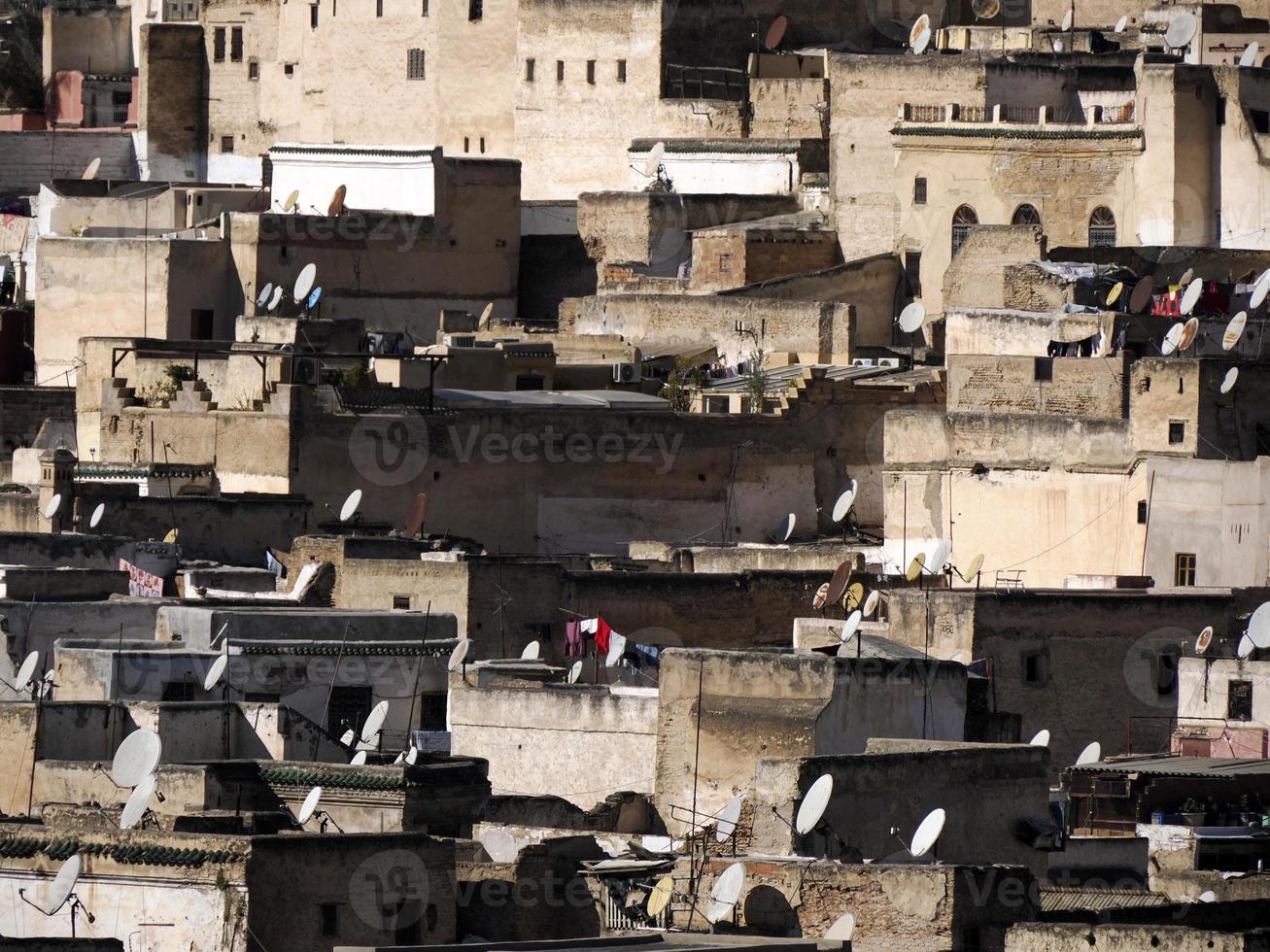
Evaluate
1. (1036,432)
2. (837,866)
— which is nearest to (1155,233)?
(1036,432)

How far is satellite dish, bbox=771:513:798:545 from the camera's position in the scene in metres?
42.4

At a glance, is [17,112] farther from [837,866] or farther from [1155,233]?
[837,866]

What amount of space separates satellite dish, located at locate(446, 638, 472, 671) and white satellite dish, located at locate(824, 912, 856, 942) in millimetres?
7435

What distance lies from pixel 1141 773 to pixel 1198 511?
23.6ft

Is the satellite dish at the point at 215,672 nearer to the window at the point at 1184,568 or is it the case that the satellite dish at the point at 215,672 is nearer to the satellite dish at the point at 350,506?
the satellite dish at the point at 350,506

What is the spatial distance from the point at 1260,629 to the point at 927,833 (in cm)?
702

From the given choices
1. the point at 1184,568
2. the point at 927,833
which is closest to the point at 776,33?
the point at 1184,568

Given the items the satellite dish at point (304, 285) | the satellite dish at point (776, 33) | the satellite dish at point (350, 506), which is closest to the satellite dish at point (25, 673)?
the satellite dish at point (350, 506)

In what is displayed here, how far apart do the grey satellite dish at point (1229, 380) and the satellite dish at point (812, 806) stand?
12.6 metres

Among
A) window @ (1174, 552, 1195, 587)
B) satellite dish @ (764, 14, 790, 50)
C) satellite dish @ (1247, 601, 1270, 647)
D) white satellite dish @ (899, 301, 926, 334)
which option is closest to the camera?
satellite dish @ (1247, 601, 1270, 647)

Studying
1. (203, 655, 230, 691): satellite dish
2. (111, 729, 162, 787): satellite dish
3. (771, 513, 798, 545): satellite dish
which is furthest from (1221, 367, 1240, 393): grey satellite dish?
(111, 729, 162, 787): satellite dish

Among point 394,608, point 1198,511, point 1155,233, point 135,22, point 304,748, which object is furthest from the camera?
point 135,22

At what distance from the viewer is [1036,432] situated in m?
39.8

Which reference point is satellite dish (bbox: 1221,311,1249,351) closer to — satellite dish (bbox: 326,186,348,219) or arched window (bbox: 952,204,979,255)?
arched window (bbox: 952,204,979,255)
